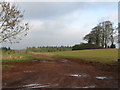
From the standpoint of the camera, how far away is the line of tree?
5217 centimetres

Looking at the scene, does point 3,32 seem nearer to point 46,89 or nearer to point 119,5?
point 46,89

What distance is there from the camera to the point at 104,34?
52.6 meters

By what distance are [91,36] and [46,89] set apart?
52920 mm

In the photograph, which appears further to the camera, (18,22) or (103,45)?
(103,45)

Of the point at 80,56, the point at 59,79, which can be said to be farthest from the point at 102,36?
the point at 59,79

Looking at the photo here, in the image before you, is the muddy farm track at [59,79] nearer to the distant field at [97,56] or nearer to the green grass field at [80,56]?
the green grass field at [80,56]

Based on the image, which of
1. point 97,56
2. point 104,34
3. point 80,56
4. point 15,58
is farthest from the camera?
point 104,34

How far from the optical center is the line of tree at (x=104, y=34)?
52169 millimetres

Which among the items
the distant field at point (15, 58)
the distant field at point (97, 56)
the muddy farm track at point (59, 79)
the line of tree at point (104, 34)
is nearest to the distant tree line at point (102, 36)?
the line of tree at point (104, 34)

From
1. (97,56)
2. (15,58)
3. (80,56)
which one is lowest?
(80,56)

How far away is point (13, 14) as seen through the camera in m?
12.9

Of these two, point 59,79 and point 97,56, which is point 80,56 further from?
point 59,79

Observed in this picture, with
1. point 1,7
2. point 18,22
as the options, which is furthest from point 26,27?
point 1,7

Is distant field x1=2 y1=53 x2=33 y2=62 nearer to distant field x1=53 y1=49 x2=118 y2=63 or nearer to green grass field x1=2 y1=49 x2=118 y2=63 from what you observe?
green grass field x1=2 y1=49 x2=118 y2=63
